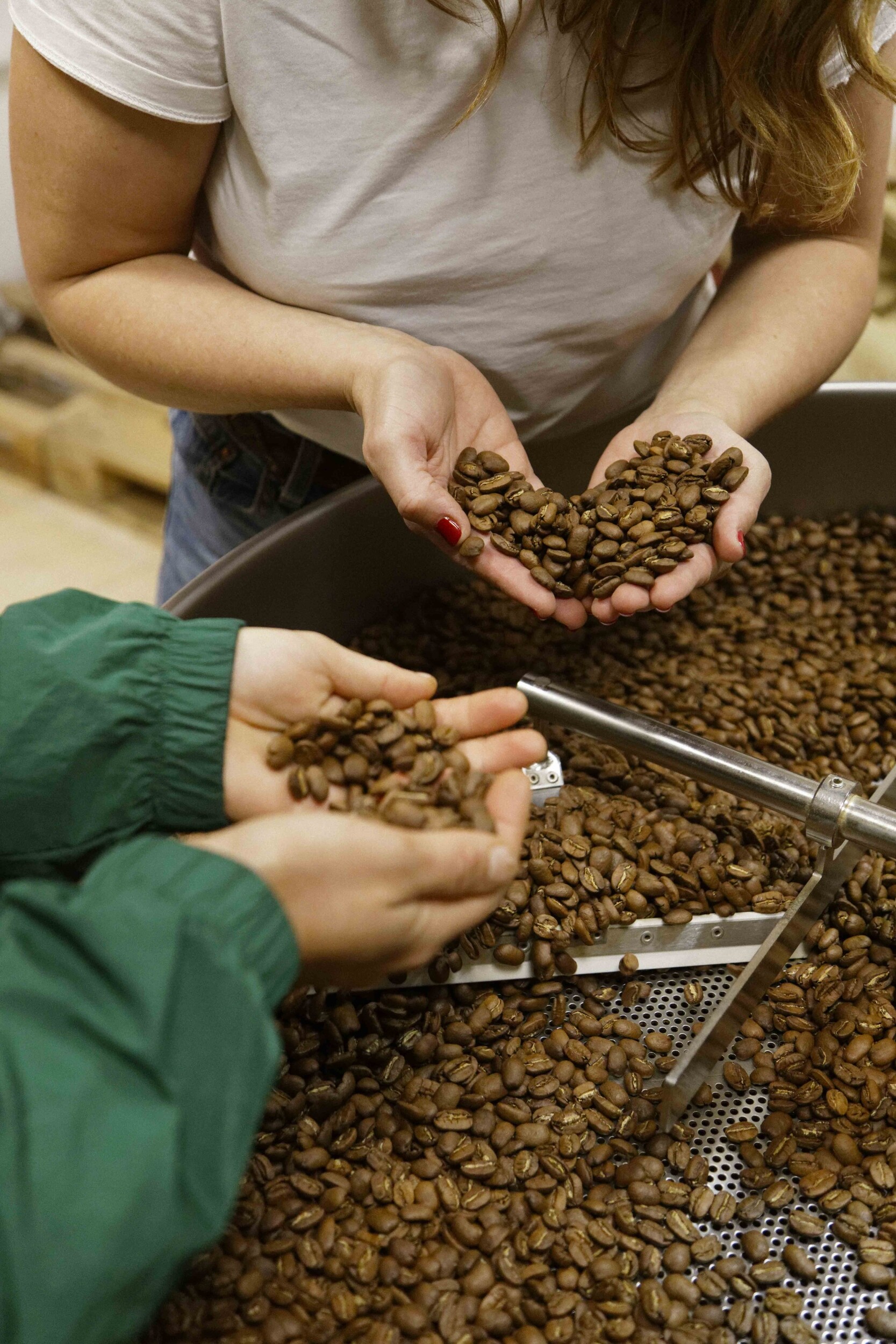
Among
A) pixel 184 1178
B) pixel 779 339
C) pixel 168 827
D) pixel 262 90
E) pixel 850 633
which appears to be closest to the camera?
pixel 184 1178

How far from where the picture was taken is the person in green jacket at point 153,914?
60 centimetres

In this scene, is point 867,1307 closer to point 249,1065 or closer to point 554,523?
point 249,1065

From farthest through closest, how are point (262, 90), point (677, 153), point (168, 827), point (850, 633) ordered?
1. point (850, 633)
2. point (677, 153)
3. point (262, 90)
4. point (168, 827)

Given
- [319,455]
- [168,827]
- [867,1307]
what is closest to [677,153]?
[319,455]

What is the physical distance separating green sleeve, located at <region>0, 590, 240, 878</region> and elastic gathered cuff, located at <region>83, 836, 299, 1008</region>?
0.18m

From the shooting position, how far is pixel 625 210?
1301 millimetres

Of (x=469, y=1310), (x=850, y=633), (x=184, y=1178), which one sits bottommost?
(x=469, y=1310)

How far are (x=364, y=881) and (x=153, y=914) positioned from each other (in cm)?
15

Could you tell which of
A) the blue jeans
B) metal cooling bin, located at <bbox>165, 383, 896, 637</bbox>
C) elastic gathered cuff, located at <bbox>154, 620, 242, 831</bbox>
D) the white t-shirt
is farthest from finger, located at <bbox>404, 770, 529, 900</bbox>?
the blue jeans

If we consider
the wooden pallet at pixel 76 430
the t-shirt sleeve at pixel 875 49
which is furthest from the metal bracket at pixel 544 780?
the wooden pallet at pixel 76 430

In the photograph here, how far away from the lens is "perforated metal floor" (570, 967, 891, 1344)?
3.24 feet

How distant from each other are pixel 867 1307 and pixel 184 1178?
695mm

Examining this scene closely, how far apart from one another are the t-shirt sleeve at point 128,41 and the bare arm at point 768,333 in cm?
65

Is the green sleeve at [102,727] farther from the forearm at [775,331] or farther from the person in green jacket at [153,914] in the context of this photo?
the forearm at [775,331]
